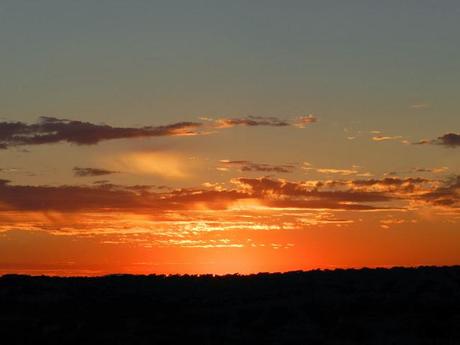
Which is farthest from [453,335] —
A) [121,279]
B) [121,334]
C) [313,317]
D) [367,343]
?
[121,279]

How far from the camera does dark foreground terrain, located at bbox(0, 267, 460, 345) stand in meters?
33.0

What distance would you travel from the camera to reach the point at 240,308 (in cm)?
3753

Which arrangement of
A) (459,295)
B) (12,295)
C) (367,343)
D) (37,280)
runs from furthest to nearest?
(37,280)
(12,295)
(459,295)
(367,343)

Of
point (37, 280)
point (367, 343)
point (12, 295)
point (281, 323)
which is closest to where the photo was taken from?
point (367, 343)

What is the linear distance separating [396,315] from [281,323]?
561 centimetres

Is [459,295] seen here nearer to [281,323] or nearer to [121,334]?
[281,323]

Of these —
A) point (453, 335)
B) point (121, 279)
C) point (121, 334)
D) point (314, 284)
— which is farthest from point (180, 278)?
point (453, 335)

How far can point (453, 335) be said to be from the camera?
31.9 meters

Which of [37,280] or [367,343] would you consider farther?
[37,280]

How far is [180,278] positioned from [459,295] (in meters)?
16.2

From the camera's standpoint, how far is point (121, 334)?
33594 millimetres

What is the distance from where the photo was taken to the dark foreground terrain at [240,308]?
108 feet

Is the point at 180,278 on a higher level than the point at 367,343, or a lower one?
higher

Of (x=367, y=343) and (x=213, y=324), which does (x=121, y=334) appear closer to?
(x=213, y=324)
